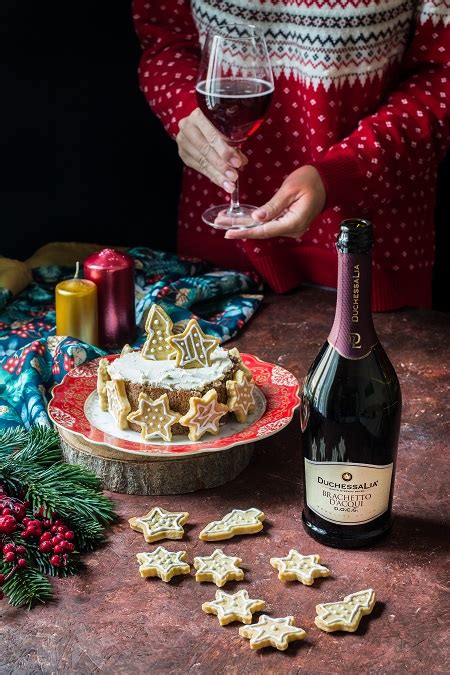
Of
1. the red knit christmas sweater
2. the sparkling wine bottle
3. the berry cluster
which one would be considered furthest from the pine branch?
the red knit christmas sweater

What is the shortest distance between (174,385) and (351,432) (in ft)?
0.85

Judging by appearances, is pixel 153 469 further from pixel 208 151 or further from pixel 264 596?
pixel 208 151

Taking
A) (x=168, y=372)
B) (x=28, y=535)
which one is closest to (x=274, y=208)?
(x=168, y=372)

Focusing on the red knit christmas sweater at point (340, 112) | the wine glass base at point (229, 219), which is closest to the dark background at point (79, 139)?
the red knit christmas sweater at point (340, 112)

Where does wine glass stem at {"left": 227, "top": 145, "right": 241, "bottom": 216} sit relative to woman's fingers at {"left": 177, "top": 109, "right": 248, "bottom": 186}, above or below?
below

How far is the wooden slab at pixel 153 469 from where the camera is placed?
1175 millimetres

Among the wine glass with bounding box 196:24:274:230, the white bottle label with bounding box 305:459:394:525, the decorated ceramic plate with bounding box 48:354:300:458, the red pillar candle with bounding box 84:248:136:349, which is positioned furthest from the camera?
the red pillar candle with bounding box 84:248:136:349

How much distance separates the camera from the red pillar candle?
5.41 ft

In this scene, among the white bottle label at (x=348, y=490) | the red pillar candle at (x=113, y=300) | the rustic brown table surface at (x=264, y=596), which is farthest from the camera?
the red pillar candle at (x=113, y=300)

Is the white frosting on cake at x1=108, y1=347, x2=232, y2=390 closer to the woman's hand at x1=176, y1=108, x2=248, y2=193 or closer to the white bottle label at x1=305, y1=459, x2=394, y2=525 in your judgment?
the white bottle label at x1=305, y1=459, x2=394, y2=525

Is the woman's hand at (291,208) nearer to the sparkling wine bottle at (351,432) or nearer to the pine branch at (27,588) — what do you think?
the sparkling wine bottle at (351,432)

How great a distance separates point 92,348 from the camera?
4.93ft

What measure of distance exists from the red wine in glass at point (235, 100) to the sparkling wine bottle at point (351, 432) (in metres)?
0.49

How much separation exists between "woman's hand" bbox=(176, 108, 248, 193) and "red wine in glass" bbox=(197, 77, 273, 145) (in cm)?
14
